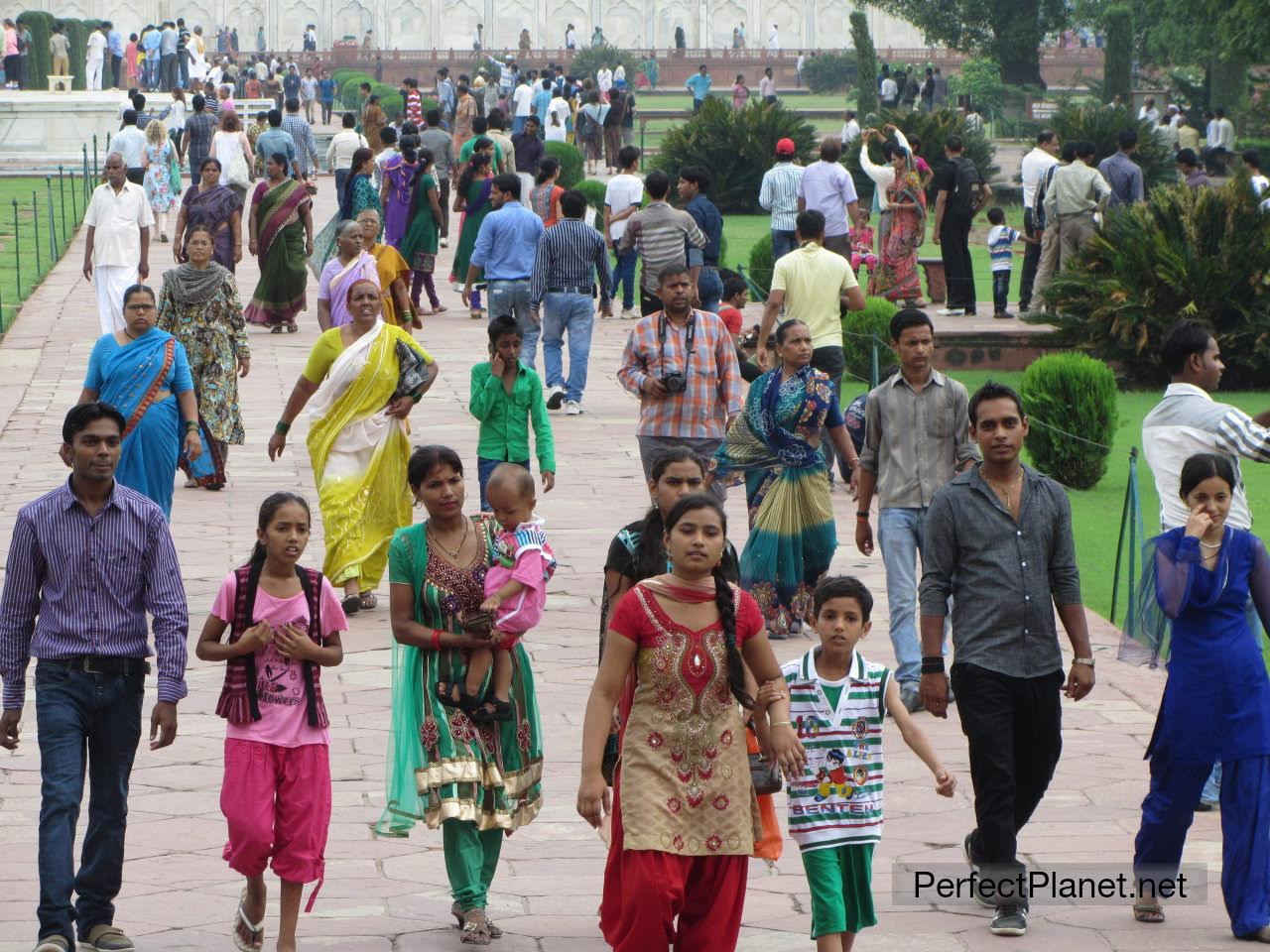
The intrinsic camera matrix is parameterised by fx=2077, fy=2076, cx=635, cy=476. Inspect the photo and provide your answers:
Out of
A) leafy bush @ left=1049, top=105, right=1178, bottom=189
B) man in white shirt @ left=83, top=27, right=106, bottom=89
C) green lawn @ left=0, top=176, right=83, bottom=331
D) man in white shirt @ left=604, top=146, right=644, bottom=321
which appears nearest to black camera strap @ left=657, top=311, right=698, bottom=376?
man in white shirt @ left=604, top=146, right=644, bottom=321

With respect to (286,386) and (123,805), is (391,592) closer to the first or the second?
(123,805)

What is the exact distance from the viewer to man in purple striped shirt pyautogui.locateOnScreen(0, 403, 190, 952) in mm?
4727

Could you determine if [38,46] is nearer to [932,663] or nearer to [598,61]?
[598,61]

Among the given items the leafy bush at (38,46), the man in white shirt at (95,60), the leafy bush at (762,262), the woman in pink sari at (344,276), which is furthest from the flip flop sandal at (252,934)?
the leafy bush at (38,46)

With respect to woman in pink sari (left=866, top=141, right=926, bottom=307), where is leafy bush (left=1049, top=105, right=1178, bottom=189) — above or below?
above

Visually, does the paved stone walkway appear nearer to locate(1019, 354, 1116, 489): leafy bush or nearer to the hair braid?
the hair braid

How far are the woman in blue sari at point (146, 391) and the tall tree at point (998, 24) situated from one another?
40.9 m

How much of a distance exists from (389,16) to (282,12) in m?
3.92

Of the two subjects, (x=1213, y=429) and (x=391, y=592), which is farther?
(x=1213, y=429)

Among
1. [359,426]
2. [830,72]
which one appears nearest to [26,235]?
[359,426]

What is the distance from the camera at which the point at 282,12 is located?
76.5 m

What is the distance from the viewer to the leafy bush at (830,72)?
62969 mm

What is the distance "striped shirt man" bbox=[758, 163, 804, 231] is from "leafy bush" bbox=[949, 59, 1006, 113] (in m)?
25.8

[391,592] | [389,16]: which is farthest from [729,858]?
[389,16]
